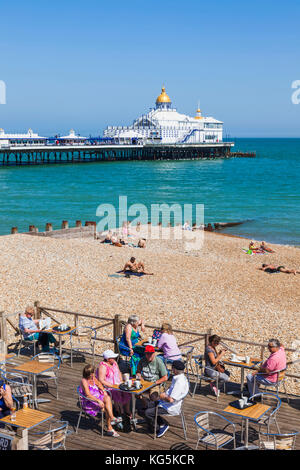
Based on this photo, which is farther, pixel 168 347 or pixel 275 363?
pixel 168 347

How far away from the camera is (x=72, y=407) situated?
727 cm

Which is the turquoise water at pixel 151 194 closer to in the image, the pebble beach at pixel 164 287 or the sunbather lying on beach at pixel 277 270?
the sunbather lying on beach at pixel 277 270

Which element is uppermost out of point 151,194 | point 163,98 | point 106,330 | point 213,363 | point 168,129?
point 163,98

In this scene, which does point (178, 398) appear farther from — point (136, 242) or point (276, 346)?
point (136, 242)

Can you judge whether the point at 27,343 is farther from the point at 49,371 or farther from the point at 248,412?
the point at 248,412

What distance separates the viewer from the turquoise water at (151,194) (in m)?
35.3

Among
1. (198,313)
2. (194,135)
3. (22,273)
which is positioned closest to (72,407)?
(198,313)

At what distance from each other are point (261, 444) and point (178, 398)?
1.12 meters

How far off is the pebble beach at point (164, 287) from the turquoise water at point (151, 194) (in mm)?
11330

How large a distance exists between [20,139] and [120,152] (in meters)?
21.7

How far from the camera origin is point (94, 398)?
21.1 ft

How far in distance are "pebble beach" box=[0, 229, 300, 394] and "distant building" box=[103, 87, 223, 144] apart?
84.1 m

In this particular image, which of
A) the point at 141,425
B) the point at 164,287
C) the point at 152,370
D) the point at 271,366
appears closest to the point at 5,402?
the point at 141,425

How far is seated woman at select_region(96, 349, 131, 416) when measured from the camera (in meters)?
6.76
